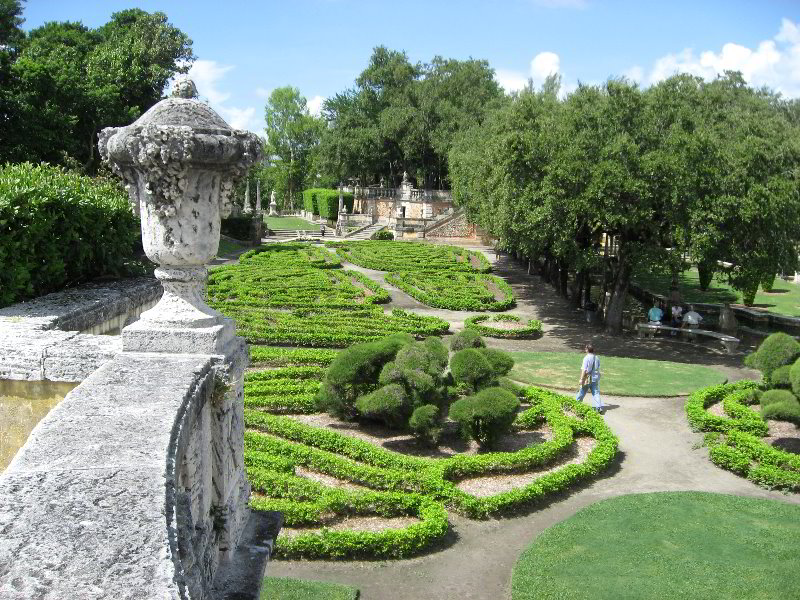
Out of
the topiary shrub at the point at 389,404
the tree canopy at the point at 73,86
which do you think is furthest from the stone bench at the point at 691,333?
the tree canopy at the point at 73,86

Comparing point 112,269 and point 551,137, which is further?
point 551,137

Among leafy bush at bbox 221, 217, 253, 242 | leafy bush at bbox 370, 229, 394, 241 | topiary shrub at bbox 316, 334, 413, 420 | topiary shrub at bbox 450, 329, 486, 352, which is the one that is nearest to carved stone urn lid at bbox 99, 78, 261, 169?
topiary shrub at bbox 316, 334, 413, 420

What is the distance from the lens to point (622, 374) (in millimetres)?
16672

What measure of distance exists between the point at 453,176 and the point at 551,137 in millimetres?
19588

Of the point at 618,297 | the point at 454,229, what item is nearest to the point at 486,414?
the point at 618,297

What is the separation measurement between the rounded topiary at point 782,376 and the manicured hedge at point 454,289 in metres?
12.6

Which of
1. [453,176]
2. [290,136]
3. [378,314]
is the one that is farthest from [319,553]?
[290,136]

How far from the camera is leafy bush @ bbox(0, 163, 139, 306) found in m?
8.12

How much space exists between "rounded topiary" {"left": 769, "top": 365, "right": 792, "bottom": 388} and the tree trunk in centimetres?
912

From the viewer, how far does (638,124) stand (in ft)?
66.1

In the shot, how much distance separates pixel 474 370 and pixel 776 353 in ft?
16.8

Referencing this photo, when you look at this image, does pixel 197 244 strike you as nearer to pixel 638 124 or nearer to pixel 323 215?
pixel 638 124

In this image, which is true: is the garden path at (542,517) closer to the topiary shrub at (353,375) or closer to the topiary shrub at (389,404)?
the topiary shrub at (389,404)

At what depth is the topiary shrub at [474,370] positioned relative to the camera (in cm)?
1221
